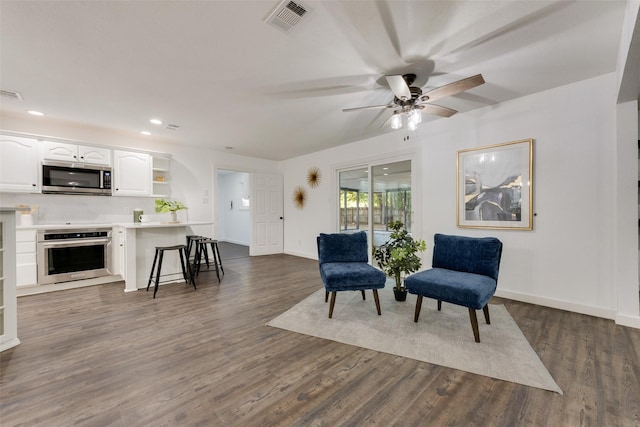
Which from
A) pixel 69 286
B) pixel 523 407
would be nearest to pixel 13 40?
pixel 69 286

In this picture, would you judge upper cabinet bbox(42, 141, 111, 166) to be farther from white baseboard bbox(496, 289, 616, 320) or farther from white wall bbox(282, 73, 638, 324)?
white baseboard bbox(496, 289, 616, 320)

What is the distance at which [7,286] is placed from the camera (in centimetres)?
215

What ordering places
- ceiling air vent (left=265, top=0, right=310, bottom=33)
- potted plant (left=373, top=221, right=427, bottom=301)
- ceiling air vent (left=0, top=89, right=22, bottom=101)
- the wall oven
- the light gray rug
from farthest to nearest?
the wall oven → potted plant (left=373, top=221, right=427, bottom=301) → ceiling air vent (left=0, top=89, right=22, bottom=101) → the light gray rug → ceiling air vent (left=265, top=0, right=310, bottom=33)

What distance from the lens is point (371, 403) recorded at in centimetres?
153

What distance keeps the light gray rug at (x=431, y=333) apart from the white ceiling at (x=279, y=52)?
249 centimetres

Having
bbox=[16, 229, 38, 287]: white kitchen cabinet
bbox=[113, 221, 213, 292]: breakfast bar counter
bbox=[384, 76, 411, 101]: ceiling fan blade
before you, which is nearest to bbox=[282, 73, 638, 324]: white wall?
bbox=[384, 76, 411, 101]: ceiling fan blade

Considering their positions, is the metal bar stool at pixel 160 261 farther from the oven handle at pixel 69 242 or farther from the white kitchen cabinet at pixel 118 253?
the oven handle at pixel 69 242

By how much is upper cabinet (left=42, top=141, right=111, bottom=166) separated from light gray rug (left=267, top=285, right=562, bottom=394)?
158 inches

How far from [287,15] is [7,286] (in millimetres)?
3143

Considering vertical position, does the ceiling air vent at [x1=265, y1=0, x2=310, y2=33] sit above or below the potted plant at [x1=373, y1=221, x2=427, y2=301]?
above

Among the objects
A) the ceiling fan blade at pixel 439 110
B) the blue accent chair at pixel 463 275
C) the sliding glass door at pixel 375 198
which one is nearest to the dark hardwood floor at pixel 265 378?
the blue accent chair at pixel 463 275

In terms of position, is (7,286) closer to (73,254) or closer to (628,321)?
(73,254)

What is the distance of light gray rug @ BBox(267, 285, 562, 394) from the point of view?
1.86 m

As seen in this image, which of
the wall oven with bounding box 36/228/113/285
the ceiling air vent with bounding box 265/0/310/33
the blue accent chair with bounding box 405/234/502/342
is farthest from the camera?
the wall oven with bounding box 36/228/113/285
